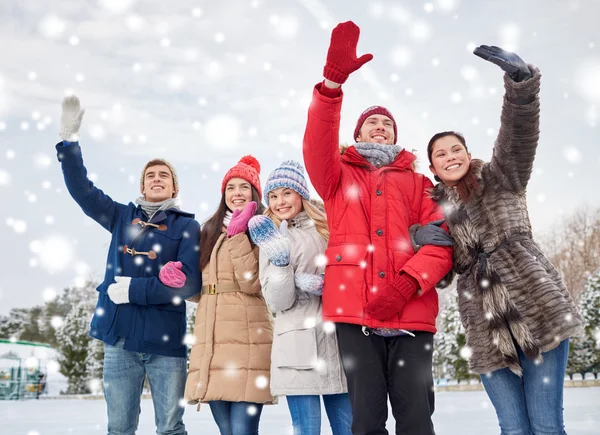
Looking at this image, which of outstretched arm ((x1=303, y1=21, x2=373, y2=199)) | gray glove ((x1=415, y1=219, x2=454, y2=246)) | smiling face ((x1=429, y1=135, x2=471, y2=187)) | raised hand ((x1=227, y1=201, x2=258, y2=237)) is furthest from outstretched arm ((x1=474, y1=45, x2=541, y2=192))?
raised hand ((x1=227, y1=201, x2=258, y2=237))

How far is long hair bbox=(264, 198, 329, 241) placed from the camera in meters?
3.23

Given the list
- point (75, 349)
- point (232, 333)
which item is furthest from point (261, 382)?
point (75, 349)

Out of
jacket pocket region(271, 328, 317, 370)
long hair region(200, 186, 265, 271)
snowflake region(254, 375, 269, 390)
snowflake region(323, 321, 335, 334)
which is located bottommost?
snowflake region(254, 375, 269, 390)

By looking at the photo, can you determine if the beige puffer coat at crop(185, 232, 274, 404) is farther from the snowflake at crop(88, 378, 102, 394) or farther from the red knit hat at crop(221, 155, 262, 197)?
the snowflake at crop(88, 378, 102, 394)

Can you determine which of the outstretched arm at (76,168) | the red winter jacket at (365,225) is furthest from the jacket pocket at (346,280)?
the outstretched arm at (76,168)

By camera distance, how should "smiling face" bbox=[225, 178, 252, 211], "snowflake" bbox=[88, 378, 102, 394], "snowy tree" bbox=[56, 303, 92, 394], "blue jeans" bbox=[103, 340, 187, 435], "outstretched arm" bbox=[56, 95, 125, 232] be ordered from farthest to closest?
"snowy tree" bbox=[56, 303, 92, 394] < "snowflake" bbox=[88, 378, 102, 394] < "smiling face" bbox=[225, 178, 252, 211] < "outstretched arm" bbox=[56, 95, 125, 232] < "blue jeans" bbox=[103, 340, 187, 435]

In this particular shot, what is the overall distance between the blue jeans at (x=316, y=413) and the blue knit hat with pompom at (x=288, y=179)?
1159 mm

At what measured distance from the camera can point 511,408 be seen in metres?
2.59

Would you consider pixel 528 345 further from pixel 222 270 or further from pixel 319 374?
pixel 222 270

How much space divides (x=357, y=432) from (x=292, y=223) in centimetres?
129

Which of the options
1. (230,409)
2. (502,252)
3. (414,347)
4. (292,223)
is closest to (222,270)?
(292,223)

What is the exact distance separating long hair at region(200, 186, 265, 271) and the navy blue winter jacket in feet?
0.13

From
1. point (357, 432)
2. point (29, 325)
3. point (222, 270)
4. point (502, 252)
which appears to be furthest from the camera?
point (29, 325)

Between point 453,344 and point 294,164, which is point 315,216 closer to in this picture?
point 294,164
